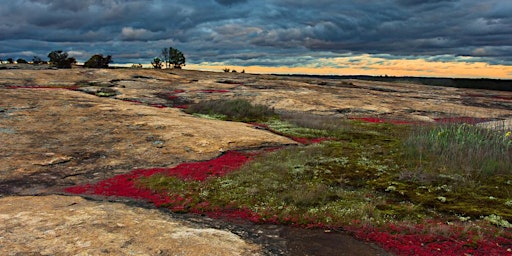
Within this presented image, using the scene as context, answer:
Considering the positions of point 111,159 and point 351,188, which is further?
point 111,159

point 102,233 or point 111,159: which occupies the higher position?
point 102,233

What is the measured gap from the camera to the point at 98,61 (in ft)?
355

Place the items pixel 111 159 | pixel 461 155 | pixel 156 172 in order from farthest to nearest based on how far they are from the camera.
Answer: pixel 111 159
pixel 461 155
pixel 156 172

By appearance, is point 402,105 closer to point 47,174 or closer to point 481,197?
point 481,197

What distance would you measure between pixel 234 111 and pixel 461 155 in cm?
2483

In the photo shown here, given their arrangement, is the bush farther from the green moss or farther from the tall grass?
the tall grass

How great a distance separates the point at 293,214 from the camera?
12539mm

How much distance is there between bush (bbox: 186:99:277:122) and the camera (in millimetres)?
38125

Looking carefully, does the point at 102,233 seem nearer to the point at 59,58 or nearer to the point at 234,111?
the point at 234,111

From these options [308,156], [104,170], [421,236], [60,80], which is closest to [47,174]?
[104,170]

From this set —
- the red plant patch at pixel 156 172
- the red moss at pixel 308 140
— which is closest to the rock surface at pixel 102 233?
the red plant patch at pixel 156 172

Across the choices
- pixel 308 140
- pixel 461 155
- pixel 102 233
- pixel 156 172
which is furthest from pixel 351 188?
pixel 308 140

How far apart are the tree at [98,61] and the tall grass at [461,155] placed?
4074 inches

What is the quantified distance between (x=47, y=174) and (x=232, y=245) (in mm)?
12176
